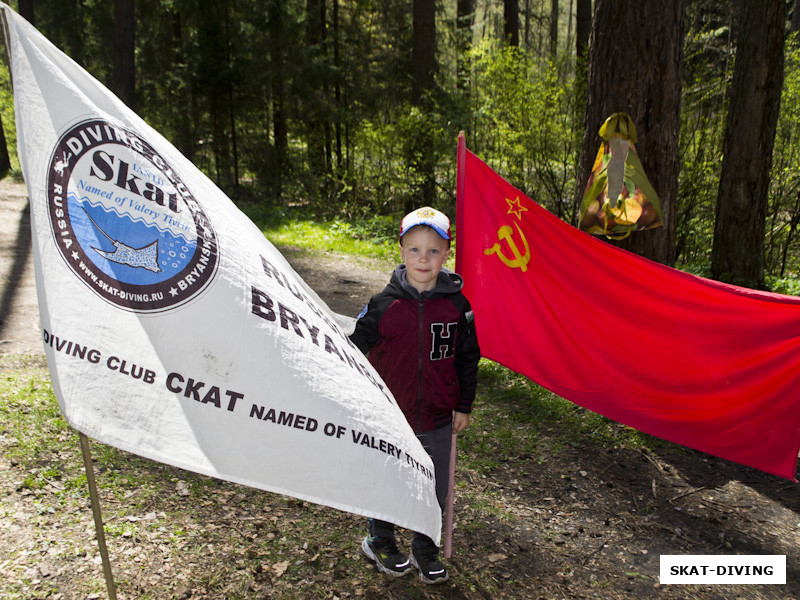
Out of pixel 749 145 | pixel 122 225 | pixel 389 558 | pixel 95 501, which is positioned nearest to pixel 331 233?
pixel 749 145

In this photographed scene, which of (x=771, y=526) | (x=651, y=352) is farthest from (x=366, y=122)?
(x=771, y=526)

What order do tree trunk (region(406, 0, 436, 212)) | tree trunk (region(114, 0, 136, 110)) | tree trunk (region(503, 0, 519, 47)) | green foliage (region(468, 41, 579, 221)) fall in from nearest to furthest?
green foliage (region(468, 41, 579, 221)) < tree trunk (region(114, 0, 136, 110)) < tree trunk (region(406, 0, 436, 212)) < tree trunk (region(503, 0, 519, 47))

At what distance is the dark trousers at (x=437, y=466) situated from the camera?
2842 mm

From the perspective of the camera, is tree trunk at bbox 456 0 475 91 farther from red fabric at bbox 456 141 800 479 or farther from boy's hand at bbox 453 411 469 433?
boy's hand at bbox 453 411 469 433

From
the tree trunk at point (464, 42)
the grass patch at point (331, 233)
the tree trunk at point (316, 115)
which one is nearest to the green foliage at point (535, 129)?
the tree trunk at point (464, 42)

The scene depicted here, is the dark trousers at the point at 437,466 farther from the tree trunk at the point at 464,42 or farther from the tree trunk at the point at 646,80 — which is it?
the tree trunk at the point at 464,42

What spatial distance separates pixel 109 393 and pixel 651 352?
10.7ft

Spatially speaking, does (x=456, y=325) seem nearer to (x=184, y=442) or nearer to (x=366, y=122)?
(x=184, y=442)

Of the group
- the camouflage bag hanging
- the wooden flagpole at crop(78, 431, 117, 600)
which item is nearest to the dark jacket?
the wooden flagpole at crop(78, 431, 117, 600)

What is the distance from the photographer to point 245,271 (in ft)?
6.06

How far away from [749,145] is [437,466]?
7.30m

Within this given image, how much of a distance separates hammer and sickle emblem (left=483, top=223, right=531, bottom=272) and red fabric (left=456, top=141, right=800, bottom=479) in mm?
11

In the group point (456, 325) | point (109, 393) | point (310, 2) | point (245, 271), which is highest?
point (310, 2)

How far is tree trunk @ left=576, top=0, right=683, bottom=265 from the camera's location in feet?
14.5
